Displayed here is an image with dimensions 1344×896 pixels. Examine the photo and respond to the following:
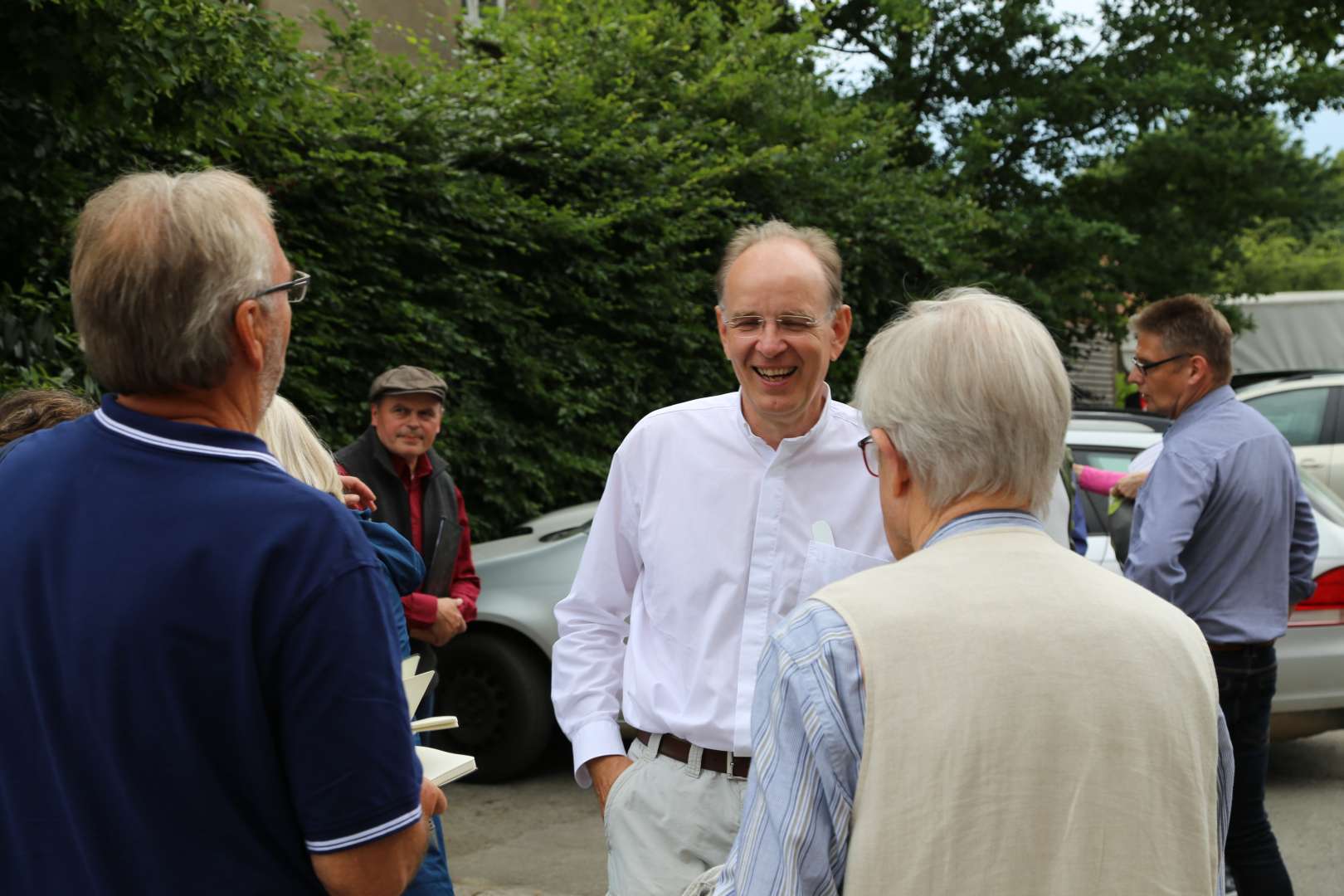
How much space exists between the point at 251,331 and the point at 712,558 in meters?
1.30

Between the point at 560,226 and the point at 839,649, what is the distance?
277 inches

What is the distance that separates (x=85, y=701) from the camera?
1.53 meters

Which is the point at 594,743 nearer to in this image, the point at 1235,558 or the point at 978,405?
the point at 978,405

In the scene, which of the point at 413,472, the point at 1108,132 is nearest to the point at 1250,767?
the point at 413,472

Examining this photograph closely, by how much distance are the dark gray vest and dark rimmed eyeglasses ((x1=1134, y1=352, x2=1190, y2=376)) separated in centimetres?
282

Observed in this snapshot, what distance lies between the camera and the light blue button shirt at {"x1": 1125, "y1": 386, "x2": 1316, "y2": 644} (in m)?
3.97

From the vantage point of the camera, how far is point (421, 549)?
17.7ft

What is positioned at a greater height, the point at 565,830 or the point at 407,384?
the point at 407,384

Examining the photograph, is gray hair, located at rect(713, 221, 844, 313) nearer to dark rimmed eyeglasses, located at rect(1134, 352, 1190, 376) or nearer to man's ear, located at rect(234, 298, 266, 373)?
man's ear, located at rect(234, 298, 266, 373)

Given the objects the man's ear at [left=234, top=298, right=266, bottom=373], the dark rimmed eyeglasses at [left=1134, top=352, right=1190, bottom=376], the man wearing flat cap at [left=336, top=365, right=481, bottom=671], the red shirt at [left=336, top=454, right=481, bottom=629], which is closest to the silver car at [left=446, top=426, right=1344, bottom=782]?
the red shirt at [left=336, top=454, right=481, bottom=629]

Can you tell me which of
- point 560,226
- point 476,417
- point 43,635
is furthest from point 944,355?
point 560,226

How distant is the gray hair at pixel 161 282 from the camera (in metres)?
1.56

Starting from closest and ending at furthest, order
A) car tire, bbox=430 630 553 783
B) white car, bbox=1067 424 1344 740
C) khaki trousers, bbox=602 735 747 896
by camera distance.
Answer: khaki trousers, bbox=602 735 747 896 → white car, bbox=1067 424 1344 740 → car tire, bbox=430 630 553 783

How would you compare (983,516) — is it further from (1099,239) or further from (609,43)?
(1099,239)
